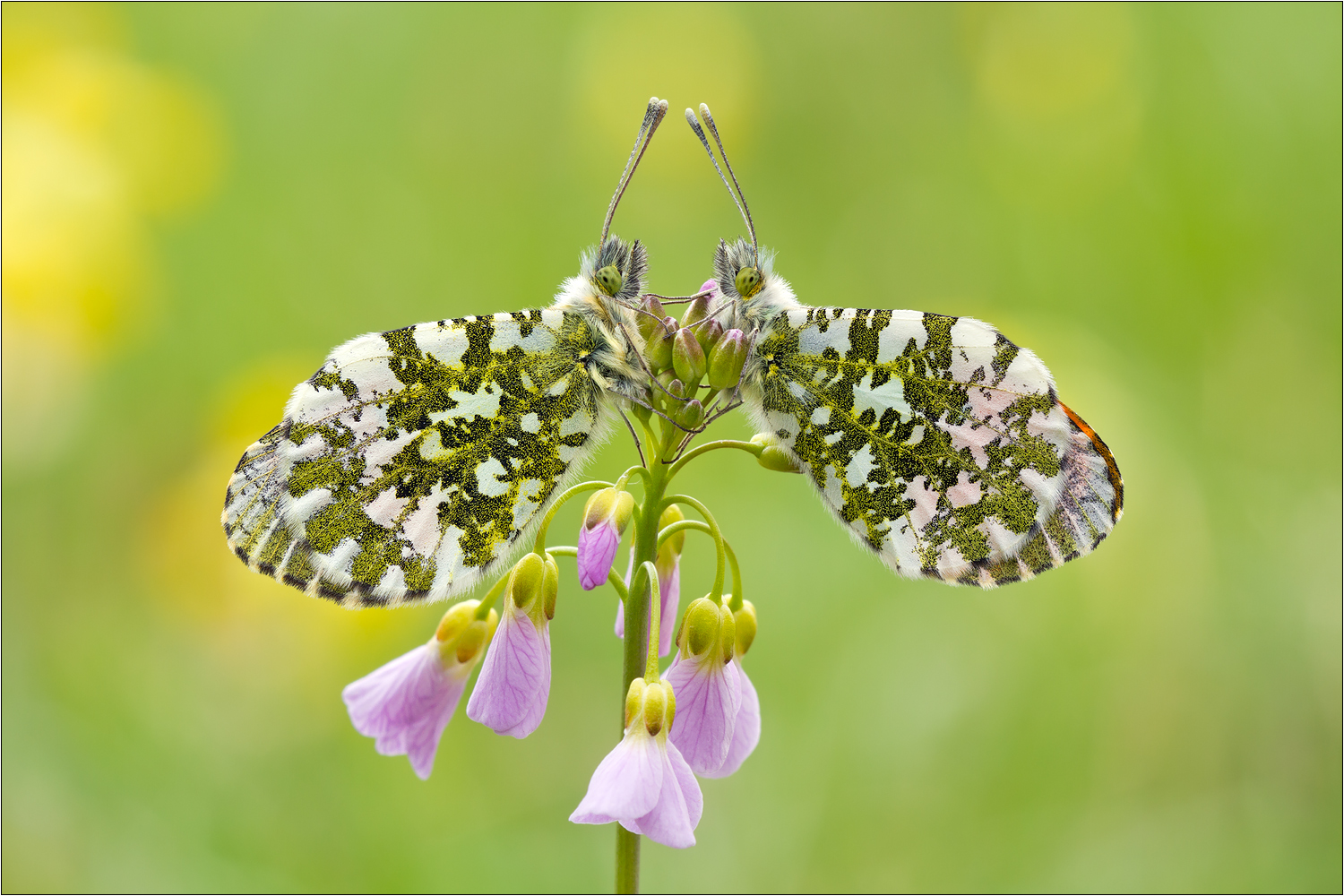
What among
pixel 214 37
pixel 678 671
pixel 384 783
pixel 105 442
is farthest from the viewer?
pixel 214 37

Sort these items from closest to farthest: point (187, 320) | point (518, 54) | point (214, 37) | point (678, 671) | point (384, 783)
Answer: point (678, 671) < point (384, 783) < point (187, 320) < point (214, 37) < point (518, 54)

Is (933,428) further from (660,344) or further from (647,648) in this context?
(647,648)

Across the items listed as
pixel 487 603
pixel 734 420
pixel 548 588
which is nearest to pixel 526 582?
pixel 548 588

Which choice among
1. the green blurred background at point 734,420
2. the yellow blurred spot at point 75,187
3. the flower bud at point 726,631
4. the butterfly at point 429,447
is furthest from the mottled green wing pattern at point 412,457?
the yellow blurred spot at point 75,187

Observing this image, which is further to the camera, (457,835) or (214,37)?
(214,37)

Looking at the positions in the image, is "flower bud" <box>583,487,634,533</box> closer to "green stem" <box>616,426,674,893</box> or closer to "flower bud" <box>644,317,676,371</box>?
"green stem" <box>616,426,674,893</box>

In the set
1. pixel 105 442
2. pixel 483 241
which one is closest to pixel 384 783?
pixel 105 442

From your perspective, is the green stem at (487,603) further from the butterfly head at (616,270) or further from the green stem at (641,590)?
the butterfly head at (616,270)

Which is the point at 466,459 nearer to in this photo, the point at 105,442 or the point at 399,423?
the point at 399,423
